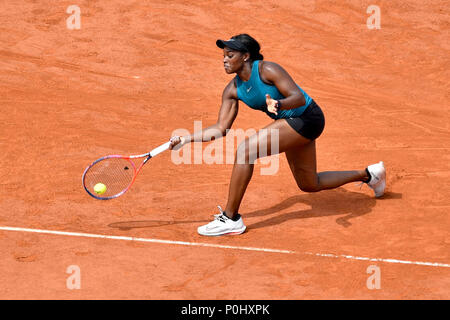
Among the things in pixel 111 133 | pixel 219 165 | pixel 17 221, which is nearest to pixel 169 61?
pixel 111 133

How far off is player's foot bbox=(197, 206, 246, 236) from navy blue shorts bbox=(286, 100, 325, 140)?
3.29ft

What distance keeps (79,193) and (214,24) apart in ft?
22.2

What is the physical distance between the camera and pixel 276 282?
6.00 m

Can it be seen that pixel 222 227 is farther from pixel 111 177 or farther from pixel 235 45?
pixel 235 45

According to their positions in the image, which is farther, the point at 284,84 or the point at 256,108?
the point at 256,108

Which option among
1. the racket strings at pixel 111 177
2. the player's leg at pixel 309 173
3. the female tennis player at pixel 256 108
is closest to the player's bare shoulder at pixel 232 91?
the female tennis player at pixel 256 108

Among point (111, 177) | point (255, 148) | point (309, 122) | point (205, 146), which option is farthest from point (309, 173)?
point (205, 146)

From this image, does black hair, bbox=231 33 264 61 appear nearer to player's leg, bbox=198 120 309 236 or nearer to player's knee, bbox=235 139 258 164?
player's leg, bbox=198 120 309 236

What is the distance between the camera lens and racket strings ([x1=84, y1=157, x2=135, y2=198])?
25.0ft

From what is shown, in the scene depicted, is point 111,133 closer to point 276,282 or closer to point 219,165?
point 219,165

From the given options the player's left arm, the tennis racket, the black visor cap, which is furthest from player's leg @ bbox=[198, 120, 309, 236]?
the tennis racket

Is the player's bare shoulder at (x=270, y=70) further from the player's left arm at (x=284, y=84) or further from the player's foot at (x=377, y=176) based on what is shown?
the player's foot at (x=377, y=176)

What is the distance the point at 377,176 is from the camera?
7707 millimetres

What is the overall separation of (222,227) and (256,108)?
1157 mm
